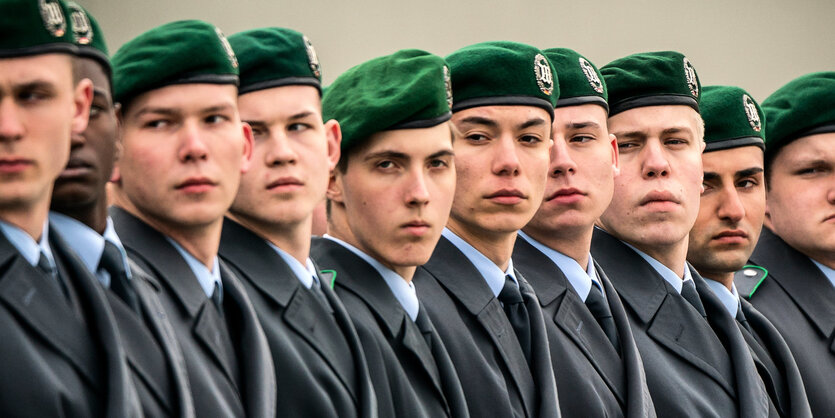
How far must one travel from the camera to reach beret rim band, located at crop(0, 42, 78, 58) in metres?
4.07

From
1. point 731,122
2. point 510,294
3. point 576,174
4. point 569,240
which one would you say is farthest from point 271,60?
point 731,122

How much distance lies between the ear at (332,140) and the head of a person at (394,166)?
65 mm

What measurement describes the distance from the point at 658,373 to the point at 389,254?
1782mm

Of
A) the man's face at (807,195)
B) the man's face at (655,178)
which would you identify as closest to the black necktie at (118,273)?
the man's face at (655,178)

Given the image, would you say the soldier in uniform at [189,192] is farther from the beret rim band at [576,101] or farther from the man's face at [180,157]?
the beret rim band at [576,101]

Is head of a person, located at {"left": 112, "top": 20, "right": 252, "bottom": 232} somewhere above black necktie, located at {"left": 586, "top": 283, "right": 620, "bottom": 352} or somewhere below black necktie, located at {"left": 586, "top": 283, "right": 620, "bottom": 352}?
above

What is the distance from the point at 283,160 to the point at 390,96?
664 millimetres

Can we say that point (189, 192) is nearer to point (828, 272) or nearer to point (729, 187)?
point (729, 187)

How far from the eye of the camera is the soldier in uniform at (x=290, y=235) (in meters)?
4.97

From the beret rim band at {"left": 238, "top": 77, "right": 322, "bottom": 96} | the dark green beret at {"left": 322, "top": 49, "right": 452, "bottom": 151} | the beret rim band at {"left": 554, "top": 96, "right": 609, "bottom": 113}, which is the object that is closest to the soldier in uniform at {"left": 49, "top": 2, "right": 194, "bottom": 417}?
the beret rim band at {"left": 238, "top": 77, "right": 322, "bottom": 96}

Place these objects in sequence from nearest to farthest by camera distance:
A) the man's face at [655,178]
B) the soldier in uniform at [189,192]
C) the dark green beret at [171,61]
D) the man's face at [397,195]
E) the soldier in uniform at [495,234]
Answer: the soldier in uniform at [189,192] < the dark green beret at [171,61] < the man's face at [397,195] < the soldier in uniform at [495,234] < the man's face at [655,178]

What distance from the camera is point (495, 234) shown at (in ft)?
20.0

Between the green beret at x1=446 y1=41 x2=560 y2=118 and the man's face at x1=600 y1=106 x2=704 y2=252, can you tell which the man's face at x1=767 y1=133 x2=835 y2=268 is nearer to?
the man's face at x1=600 y1=106 x2=704 y2=252

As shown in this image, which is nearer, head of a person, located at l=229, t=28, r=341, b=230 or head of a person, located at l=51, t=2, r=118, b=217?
head of a person, located at l=51, t=2, r=118, b=217
